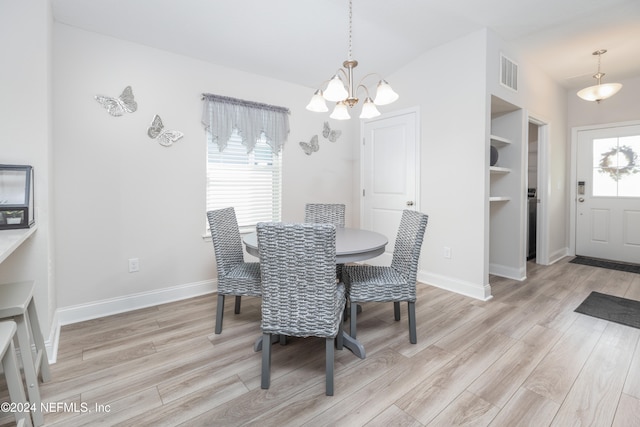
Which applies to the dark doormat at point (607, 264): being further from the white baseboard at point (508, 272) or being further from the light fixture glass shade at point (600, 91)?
Answer: the light fixture glass shade at point (600, 91)

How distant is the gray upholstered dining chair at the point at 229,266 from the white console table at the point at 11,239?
100 cm

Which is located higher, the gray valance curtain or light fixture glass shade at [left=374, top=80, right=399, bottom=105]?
the gray valance curtain

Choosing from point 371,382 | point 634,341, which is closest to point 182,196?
point 371,382

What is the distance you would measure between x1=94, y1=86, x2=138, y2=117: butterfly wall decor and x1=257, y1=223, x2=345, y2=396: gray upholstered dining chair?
6.51 feet

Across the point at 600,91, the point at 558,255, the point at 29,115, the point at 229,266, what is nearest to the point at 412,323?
the point at 229,266

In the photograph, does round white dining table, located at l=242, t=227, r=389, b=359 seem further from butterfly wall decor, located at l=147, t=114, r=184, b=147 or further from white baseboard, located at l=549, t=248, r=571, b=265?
white baseboard, located at l=549, t=248, r=571, b=265

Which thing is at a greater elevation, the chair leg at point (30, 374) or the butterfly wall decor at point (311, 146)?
the butterfly wall decor at point (311, 146)

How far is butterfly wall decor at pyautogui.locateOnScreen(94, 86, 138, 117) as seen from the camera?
2.52m

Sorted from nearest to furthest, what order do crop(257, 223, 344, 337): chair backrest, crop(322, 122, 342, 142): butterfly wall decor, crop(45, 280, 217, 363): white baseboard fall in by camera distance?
crop(257, 223, 344, 337): chair backrest, crop(45, 280, 217, 363): white baseboard, crop(322, 122, 342, 142): butterfly wall decor

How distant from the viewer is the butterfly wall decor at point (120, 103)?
2.52 meters

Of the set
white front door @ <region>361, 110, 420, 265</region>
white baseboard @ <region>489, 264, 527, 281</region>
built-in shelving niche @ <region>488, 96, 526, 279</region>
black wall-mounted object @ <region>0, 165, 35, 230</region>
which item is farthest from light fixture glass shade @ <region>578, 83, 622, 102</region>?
black wall-mounted object @ <region>0, 165, 35, 230</region>

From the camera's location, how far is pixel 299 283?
1589 mm

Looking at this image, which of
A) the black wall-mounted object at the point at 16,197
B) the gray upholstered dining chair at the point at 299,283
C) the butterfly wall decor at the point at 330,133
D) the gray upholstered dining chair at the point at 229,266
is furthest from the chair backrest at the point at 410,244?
the black wall-mounted object at the point at 16,197

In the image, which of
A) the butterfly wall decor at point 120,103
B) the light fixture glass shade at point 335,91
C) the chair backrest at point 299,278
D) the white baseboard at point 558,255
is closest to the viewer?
the chair backrest at point 299,278
